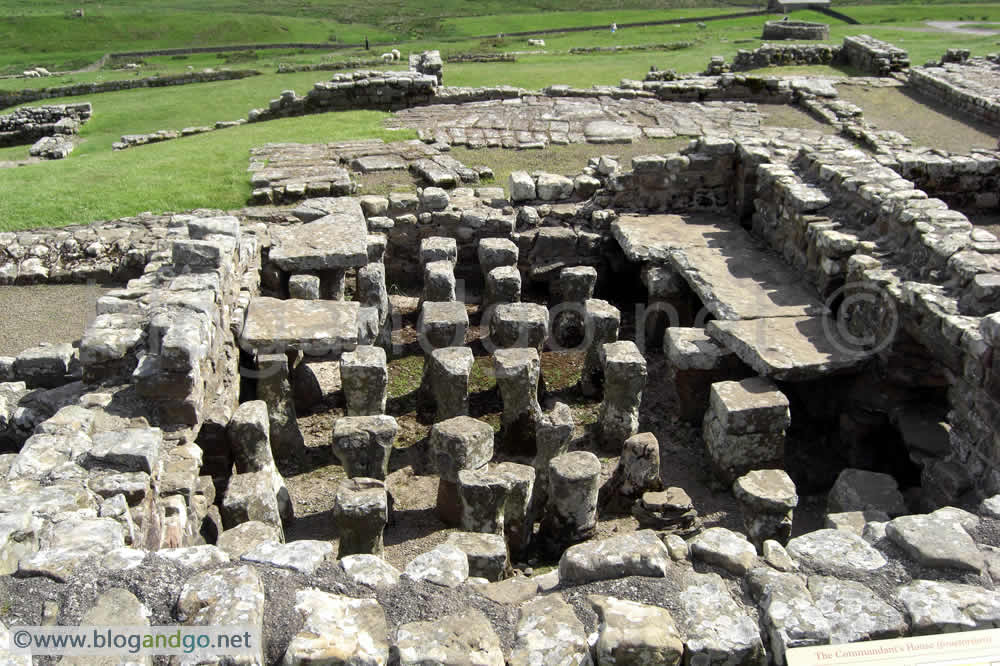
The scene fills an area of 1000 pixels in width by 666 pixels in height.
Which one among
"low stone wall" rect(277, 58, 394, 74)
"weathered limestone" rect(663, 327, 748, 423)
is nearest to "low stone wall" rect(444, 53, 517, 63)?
"low stone wall" rect(277, 58, 394, 74)

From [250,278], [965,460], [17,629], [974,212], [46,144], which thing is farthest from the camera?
[46,144]

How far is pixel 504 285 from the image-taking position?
1101cm

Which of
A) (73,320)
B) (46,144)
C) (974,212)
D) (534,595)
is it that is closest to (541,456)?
(534,595)

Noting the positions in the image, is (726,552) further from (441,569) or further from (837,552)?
(441,569)

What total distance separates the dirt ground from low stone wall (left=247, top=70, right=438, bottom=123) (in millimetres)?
9689

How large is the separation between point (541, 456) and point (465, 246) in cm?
510

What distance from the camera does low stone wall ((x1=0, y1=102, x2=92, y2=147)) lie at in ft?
78.6

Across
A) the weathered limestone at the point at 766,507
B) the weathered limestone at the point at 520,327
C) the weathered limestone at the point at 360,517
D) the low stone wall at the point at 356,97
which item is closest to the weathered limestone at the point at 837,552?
the weathered limestone at the point at 766,507

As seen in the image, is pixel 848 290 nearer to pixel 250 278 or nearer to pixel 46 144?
pixel 250 278

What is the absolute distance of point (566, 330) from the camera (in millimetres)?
11242

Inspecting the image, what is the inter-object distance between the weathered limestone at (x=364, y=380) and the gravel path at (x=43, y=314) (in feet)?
13.2

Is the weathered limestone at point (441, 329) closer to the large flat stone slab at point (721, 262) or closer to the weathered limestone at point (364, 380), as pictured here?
the weathered limestone at point (364, 380)

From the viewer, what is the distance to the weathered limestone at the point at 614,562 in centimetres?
501

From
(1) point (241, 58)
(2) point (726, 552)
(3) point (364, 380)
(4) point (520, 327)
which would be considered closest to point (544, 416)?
(4) point (520, 327)
